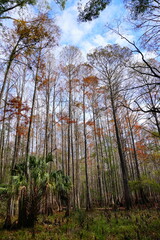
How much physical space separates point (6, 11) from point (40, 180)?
18.7 ft

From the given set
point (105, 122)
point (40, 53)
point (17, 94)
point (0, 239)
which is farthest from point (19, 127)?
point (105, 122)

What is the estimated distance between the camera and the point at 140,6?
3521 millimetres

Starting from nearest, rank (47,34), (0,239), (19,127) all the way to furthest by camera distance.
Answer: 1. (0,239)
2. (47,34)
3. (19,127)

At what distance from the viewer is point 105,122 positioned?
17.7 meters

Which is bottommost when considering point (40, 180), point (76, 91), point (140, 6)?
point (40, 180)

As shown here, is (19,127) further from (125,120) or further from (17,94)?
(125,120)

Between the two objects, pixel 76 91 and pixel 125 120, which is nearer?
pixel 76 91

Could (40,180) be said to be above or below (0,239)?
above

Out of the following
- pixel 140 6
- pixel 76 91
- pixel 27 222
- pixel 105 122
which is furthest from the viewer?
pixel 105 122

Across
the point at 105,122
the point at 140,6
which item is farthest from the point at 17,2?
the point at 105,122

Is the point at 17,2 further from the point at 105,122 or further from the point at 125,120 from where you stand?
the point at 105,122

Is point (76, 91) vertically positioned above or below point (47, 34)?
above

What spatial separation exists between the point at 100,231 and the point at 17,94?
10031 millimetres

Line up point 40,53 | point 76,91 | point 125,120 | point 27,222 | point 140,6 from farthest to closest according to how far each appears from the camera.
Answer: point 125,120 < point 76,91 < point 40,53 < point 27,222 < point 140,6
